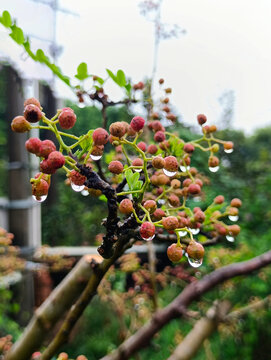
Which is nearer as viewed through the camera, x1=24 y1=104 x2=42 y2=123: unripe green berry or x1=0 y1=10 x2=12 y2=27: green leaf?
x1=24 y1=104 x2=42 y2=123: unripe green berry

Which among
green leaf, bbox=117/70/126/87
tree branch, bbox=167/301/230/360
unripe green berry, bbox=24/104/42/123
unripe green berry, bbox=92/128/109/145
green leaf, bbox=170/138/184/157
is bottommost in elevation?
tree branch, bbox=167/301/230/360

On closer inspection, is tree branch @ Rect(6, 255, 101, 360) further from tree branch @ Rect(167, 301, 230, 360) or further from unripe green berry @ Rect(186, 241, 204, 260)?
tree branch @ Rect(167, 301, 230, 360)

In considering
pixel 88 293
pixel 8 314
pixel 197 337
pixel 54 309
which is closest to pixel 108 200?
pixel 88 293

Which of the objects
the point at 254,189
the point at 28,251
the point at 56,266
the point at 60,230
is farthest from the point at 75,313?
the point at 254,189

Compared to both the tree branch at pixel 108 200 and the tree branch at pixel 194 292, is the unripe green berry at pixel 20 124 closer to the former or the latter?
the tree branch at pixel 108 200

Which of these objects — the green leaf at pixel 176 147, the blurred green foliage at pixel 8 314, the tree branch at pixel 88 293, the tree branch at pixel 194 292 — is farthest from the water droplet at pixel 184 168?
the blurred green foliage at pixel 8 314

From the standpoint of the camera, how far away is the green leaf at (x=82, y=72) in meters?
0.42

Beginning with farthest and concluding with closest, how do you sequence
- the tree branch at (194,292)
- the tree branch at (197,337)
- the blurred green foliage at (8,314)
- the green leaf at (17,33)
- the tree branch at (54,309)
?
the blurred green foliage at (8,314) → the tree branch at (197,337) → the tree branch at (194,292) → the tree branch at (54,309) → the green leaf at (17,33)

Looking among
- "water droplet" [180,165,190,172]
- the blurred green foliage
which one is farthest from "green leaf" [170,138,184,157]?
the blurred green foliage

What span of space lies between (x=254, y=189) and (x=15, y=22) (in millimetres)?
2617

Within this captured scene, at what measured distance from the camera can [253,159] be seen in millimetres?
3467

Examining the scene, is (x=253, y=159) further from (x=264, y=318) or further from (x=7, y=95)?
(x=7, y=95)

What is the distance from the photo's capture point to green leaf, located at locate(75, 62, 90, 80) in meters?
0.42

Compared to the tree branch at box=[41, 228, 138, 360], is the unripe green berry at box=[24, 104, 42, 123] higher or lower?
higher
